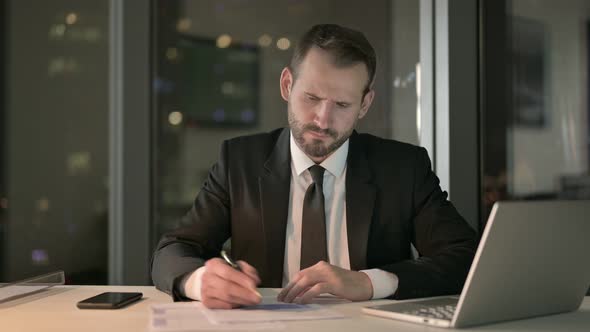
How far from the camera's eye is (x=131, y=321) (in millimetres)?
1273

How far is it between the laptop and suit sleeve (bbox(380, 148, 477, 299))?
260mm

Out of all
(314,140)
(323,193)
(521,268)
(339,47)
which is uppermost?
(339,47)

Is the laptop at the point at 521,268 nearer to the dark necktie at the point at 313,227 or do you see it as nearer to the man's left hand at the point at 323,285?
the man's left hand at the point at 323,285

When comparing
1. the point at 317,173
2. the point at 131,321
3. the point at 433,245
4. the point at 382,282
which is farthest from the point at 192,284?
the point at 433,245

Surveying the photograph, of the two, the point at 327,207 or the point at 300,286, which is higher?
the point at 327,207

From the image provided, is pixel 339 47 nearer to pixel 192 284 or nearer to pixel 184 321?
pixel 192 284

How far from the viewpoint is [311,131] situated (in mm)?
1983

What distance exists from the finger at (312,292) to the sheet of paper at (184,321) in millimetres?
217

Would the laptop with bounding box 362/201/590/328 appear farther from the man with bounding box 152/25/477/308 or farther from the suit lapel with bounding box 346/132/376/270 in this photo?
the suit lapel with bounding box 346/132/376/270

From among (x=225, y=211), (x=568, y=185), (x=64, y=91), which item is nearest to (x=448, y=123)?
(x=568, y=185)

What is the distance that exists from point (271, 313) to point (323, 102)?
0.80 meters

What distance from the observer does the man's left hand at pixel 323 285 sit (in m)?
1.45

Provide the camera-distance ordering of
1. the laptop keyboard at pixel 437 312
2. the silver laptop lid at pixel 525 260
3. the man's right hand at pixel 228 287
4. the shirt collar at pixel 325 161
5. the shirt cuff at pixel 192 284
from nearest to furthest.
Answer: the silver laptop lid at pixel 525 260 < the laptop keyboard at pixel 437 312 < the man's right hand at pixel 228 287 < the shirt cuff at pixel 192 284 < the shirt collar at pixel 325 161

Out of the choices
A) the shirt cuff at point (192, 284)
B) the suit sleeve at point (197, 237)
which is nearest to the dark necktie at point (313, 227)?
the suit sleeve at point (197, 237)
